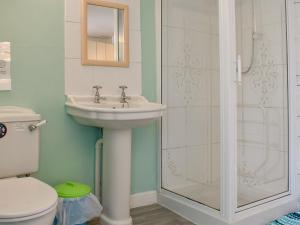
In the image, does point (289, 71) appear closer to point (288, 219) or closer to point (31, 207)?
point (288, 219)

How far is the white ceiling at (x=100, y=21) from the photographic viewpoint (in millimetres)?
2109

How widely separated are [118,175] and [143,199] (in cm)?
56

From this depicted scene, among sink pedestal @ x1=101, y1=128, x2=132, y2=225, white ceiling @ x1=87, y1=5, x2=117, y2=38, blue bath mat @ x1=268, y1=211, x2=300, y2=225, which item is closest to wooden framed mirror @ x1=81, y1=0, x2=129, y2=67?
white ceiling @ x1=87, y1=5, x2=117, y2=38

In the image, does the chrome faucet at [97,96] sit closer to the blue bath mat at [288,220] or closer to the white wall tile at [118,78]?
the white wall tile at [118,78]

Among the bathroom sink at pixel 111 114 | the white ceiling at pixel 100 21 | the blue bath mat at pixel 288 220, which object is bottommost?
the blue bath mat at pixel 288 220

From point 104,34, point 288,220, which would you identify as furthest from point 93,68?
point 288,220

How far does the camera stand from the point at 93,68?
212 centimetres

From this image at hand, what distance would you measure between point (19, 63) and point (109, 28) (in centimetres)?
71

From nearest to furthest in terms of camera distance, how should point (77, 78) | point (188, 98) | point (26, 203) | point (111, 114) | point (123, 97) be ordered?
point (26, 203), point (111, 114), point (77, 78), point (123, 97), point (188, 98)

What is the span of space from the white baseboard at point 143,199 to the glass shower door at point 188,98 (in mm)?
139

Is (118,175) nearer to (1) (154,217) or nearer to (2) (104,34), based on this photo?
(1) (154,217)

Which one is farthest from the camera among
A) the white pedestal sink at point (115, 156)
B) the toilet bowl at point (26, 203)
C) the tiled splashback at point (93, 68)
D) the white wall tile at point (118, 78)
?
the white wall tile at point (118, 78)

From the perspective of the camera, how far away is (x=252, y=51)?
7.11 ft

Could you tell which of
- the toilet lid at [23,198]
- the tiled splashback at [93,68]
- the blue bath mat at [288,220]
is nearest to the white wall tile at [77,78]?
the tiled splashback at [93,68]
